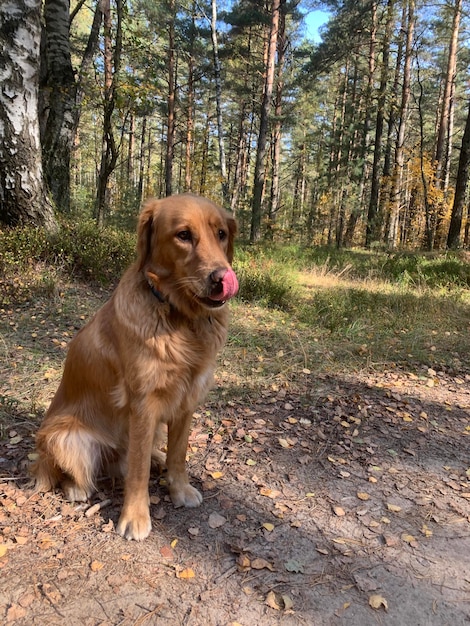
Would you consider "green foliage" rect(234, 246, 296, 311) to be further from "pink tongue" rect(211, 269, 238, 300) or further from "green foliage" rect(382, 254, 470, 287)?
"pink tongue" rect(211, 269, 238, 300)

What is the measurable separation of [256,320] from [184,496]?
12.0 feet

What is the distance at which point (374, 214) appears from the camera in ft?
57.8

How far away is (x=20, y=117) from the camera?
5191mm

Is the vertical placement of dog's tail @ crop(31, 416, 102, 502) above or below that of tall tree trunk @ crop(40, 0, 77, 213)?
below

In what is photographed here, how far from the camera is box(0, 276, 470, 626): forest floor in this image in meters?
1.75

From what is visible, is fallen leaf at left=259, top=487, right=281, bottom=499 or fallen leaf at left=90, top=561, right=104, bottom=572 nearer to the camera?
fallen leaf at left=90, top=561, right=104, bottom=572

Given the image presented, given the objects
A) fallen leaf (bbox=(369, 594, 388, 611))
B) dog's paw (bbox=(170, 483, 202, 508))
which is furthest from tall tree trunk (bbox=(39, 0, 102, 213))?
fallen leaf (bbox=(369, 594, 388, 611))

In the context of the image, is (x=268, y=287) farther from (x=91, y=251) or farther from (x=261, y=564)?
(x=261, y=564)

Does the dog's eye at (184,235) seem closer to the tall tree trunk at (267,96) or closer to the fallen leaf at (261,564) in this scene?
the fallen leaf at (261,564)

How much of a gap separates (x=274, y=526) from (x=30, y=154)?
5.40m

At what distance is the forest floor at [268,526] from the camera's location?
175cm

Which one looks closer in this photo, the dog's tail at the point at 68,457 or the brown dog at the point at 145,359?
the brown dog at the point at 145,359

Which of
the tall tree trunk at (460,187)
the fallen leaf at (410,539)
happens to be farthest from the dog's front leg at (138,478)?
the tall tree trunk at (460,187)

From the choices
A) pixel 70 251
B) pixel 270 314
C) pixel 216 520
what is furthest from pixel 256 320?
pixel 216 520
